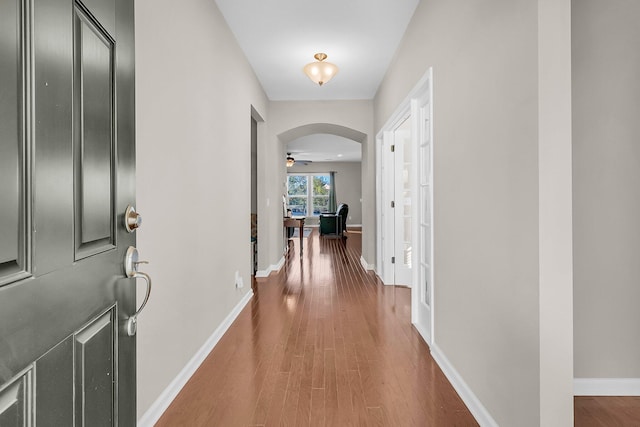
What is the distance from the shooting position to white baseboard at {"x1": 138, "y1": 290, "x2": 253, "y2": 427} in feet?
5.90

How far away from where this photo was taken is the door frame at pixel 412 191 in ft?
8.79

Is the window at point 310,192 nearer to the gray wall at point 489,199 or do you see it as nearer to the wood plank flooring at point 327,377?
the wood plank flooring at point 327,377

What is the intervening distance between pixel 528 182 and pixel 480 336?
0.85 m

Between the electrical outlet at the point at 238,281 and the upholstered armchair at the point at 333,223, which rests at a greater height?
the upholstered armchair at the point at 333,223

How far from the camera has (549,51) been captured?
133cm

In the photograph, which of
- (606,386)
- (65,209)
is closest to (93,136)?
(65,209)

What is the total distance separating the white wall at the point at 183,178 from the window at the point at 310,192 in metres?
11.1

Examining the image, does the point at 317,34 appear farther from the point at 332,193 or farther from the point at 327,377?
the point at 332,193

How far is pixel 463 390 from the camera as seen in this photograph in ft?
6.64

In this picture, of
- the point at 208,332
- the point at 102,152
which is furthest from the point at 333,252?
the point at 102,152

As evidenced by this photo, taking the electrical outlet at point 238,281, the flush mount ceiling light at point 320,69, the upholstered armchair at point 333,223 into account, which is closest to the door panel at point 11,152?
the electrical outlet at point 238,281

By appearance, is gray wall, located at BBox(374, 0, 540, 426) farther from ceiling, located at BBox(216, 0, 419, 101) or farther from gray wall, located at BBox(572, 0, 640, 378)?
ceiling, located at BBox(216, 0, 419, 101)

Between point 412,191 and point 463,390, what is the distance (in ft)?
5.56

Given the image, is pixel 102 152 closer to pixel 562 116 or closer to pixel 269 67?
pixel 562 116
